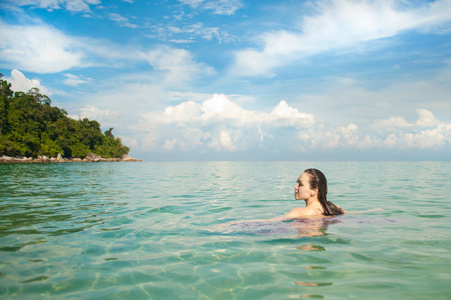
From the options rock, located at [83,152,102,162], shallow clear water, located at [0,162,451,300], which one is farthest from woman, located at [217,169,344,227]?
rock, located at [83,152,102,162]

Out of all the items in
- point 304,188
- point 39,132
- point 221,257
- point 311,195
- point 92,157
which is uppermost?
point 39,132

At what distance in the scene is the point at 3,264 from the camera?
4445mm

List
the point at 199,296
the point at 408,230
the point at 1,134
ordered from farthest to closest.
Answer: the point at 1,134 < the point at 408,230 < the point at 199,296

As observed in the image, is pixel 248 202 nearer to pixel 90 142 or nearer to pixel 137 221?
pixel 137 221

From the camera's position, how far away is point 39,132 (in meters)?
99.6

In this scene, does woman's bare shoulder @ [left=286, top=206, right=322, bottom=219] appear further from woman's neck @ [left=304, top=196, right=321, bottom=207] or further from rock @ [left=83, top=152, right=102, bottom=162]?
rock @ [left=83, top=152, right=102, bottom=162]

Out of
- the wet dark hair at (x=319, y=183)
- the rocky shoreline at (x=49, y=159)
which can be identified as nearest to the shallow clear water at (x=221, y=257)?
the wet dark hair at (x=319, y=183)

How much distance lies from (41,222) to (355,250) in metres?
7.28

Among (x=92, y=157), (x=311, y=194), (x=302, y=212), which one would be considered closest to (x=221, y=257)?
(x=302, y=212)

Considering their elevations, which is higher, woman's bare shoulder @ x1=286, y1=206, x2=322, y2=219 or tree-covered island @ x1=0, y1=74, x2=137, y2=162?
tree-covered island @ x1=0, y1=74, x2=137, y2=162

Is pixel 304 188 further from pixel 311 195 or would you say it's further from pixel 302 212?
pixel 302 212

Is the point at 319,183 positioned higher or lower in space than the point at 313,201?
higher

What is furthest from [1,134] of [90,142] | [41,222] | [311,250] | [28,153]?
[311,250]

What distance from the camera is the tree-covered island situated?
87625 millimetres
